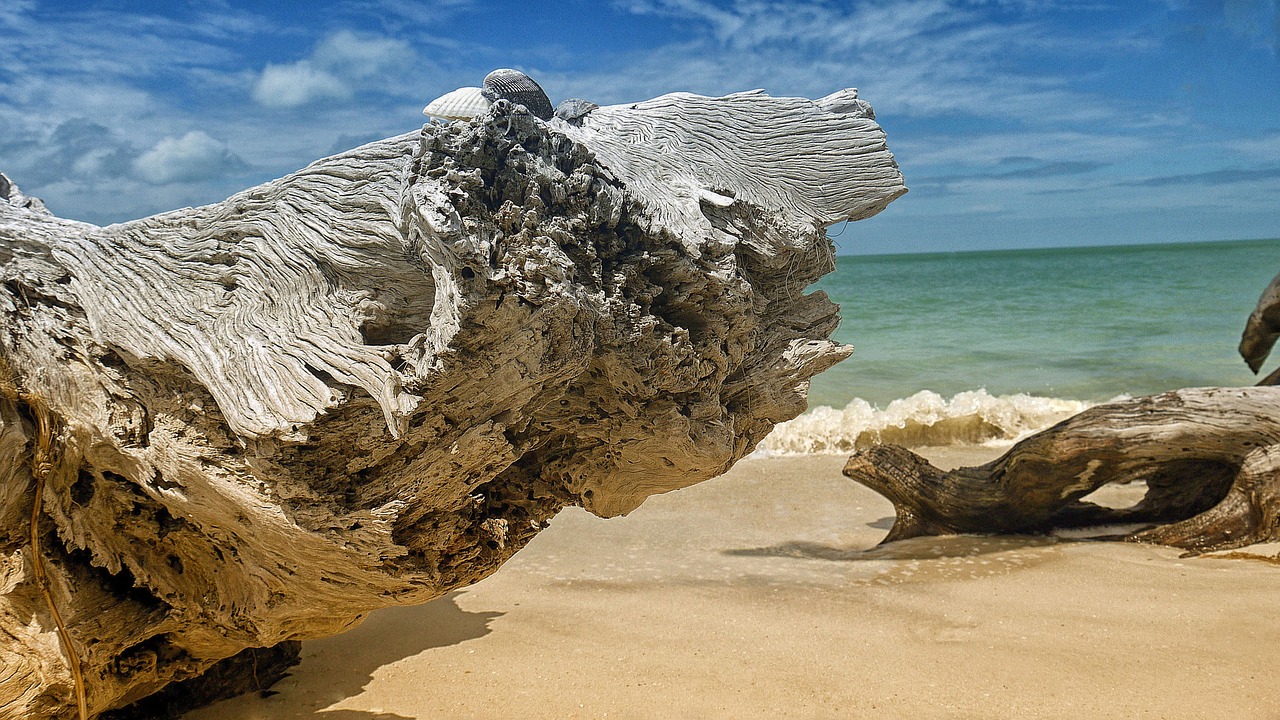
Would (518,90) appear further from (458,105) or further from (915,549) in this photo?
(915,549)

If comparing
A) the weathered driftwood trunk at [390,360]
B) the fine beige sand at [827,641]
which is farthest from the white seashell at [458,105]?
the fine beige sand at [827,641]

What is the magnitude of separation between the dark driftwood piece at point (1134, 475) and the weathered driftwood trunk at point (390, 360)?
352 cm

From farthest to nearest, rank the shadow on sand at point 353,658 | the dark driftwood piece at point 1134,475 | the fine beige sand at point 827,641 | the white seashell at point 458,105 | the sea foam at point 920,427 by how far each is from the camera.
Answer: the sea foam at point 920,427, the dark driftwood piece at point 1134,475, the white seashell at point 458,105, the shadow on sand at point 353,658, the fine beige sand at point 827,641

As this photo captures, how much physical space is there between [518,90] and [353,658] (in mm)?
2734

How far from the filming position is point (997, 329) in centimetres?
2242

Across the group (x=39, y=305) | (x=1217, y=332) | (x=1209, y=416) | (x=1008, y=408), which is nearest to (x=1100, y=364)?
(x=1217, y=332)

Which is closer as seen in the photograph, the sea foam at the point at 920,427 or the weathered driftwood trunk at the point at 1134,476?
the weathered driftwood trunk at the point at 1134,476

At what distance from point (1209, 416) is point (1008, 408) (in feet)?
13.5

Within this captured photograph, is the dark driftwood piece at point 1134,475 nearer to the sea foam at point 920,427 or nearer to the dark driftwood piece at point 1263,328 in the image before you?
the dark driftwood piece at point 1263,328

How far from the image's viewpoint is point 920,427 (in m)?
9.36

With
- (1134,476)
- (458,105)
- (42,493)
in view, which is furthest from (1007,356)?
(42,493)

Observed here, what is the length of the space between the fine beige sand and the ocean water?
2.43m

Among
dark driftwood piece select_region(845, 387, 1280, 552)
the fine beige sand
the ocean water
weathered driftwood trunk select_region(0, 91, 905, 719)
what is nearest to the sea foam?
the ocean water

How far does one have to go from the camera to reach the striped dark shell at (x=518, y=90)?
2.64 meters
